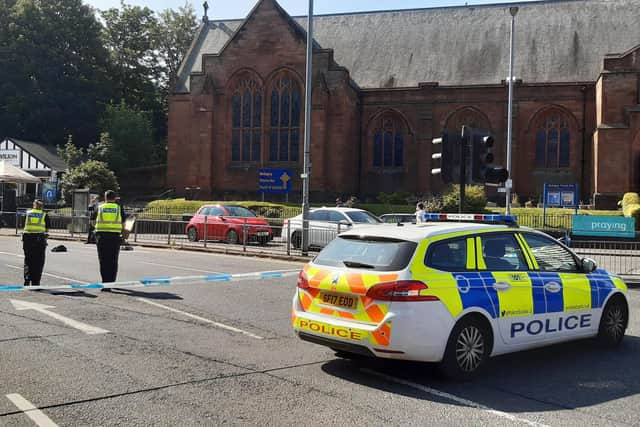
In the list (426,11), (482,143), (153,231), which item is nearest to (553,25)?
(426,11)

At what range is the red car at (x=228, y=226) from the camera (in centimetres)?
2212

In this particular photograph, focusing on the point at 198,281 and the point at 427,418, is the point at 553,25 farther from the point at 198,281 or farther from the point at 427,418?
the point at 427,418

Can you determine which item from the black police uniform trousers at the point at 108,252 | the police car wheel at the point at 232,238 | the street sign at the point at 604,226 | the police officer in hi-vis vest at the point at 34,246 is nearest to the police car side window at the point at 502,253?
the black police uniform trousers at the point at 108,252

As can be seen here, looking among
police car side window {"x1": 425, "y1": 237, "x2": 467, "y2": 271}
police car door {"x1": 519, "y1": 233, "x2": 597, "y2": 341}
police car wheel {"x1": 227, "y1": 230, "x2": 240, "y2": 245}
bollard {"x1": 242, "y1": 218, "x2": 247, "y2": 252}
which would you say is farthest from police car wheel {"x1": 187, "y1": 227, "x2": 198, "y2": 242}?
police car side window {"x1": 425, "y1": 237, "x2": 467, "y2": 271}

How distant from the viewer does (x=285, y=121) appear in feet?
130

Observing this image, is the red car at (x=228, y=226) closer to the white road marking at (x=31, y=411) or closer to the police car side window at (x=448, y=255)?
the police car side window at (x=448, y=255)

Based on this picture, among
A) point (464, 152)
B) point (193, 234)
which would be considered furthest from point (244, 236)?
point (464, 152)

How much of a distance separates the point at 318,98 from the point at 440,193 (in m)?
9.03

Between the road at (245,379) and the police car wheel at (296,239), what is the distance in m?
10.6

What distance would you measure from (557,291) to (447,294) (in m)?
1.74

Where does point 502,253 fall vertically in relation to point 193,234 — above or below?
above

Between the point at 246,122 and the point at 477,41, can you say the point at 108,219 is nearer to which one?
the point at 246,122

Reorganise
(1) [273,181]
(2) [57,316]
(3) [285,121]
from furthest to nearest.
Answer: (3) [285,121], (1) [273,181], (2) [57,316]

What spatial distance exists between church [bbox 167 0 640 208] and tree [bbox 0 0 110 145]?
2355 centimetres
